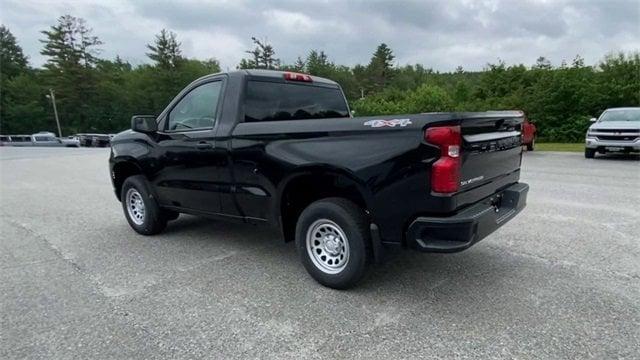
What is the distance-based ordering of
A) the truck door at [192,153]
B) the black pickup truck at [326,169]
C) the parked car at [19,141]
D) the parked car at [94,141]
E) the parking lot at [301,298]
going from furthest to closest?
the parked car at [19,141] < the parked car at [94,141] < the truck door at [192,153] < the black pickup truck at [326,169] < the parking lot at [301,298]

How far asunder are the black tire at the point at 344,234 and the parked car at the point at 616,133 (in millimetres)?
12779

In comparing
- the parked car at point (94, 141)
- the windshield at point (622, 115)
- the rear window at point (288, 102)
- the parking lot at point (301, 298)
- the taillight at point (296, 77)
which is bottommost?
the parked car at point (94, 141)

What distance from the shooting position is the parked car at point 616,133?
12383mm

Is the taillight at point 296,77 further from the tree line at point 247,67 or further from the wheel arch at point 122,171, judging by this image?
the tree line at point 247,67

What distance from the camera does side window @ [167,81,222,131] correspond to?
4.41m

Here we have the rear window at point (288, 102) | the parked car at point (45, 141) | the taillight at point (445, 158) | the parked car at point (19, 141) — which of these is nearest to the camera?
the taillight at point (445, 158)

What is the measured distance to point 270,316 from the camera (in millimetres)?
3154

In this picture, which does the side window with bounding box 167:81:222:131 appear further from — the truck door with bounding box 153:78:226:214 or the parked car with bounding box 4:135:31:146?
the parked car with bounding box 4:135:31:146

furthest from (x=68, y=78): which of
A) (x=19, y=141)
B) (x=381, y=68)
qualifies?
(x=381, y=68)

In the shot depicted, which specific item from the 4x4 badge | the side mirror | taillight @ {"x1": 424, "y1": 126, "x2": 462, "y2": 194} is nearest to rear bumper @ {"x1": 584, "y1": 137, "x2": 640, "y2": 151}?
taillight @ {"x1": 424, "y1": 126, "x2": 462, "y2": 194}

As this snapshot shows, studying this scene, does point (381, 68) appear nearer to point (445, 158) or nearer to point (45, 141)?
point (45, 141)

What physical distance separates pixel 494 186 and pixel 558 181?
6.80 meters

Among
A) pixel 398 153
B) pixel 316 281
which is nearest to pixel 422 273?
pixel 316 281

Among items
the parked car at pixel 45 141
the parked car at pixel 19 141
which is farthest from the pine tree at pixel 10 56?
the parked car at pixel 45 141
